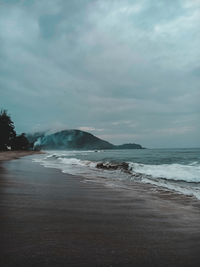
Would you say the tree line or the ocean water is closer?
the ocean water

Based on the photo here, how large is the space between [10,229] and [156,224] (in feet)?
7.39

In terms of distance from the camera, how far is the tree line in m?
→ 55.8

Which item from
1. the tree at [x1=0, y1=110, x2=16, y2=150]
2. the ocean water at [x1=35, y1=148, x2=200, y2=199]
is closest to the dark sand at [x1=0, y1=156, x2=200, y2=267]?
the ocean water at [x1=35, y1=148, x2=200, y2=199]

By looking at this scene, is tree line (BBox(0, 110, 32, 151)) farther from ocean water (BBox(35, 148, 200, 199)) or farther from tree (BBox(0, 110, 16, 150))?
ocean water (BBox(35, 148, 200, 199))

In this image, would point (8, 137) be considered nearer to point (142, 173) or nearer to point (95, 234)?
point (142, 173)

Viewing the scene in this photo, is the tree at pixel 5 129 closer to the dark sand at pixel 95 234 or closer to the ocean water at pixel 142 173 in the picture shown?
the ocean water at pixel 142 173

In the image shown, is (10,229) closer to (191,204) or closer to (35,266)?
(35,266)

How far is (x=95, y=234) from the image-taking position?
2.71m

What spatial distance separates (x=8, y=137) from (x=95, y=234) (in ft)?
204

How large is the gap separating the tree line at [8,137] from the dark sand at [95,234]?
187ft

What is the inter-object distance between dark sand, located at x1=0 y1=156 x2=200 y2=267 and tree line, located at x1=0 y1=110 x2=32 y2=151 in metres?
57.1

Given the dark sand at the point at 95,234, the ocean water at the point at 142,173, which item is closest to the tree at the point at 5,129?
the ocean water at the point at 142,173

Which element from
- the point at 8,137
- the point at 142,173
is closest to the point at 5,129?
the point at 8,137

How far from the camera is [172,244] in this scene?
2.47 meters
